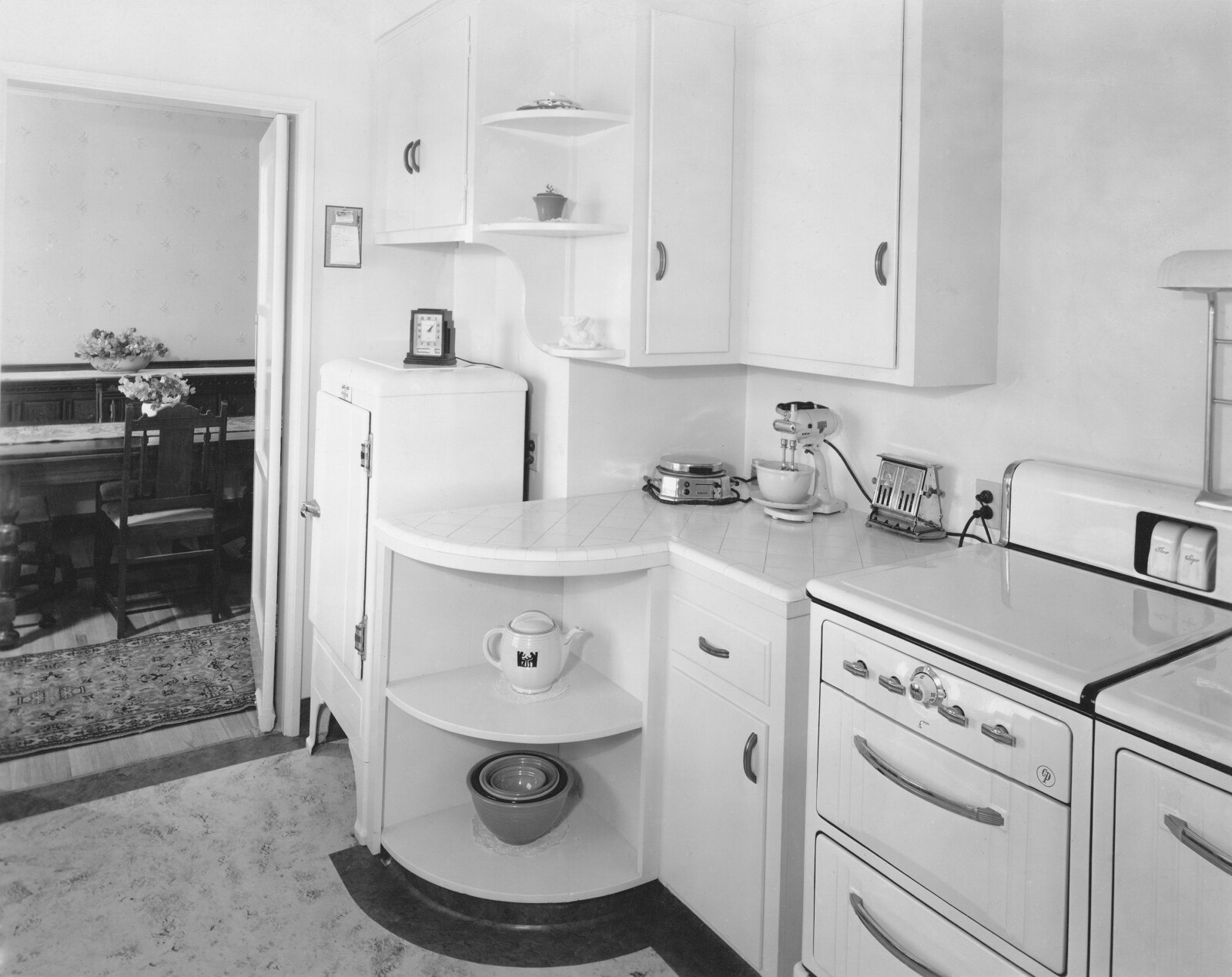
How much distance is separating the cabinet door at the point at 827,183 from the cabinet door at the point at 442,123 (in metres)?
0.74

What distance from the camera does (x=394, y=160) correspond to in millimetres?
2951

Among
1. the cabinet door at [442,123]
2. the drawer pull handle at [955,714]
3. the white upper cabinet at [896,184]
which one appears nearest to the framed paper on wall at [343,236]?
the cabinet door at [442,123]

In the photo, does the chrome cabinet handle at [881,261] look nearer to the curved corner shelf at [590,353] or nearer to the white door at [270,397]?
the curved corner shelf at [590,353]

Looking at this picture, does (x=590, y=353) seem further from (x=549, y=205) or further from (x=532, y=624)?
(x=532, y=624)

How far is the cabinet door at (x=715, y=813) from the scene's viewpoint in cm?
200

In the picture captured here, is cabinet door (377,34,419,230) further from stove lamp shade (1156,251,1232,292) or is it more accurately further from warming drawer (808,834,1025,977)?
warming drawer (808,834,1025,977)

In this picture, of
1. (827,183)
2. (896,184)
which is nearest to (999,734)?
(896,184)

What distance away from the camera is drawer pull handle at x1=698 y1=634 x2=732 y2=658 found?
2043mm

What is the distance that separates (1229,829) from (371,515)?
6.39 ft

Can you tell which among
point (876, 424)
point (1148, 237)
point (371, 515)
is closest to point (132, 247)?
point (371, 515)

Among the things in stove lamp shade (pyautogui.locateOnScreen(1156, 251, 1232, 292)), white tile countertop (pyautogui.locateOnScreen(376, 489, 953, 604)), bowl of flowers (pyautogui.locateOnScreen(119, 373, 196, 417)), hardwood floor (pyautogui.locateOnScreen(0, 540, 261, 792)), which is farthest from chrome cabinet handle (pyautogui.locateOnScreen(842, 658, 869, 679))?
bowl of flowers (pyautogui.locateOnScreen(119, 373, 196, 417))

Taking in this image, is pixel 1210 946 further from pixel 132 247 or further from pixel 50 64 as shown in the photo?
pixel 132 247

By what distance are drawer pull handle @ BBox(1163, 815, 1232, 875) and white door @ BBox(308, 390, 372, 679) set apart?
6.28ft

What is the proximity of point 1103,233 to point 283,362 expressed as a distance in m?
2.32
